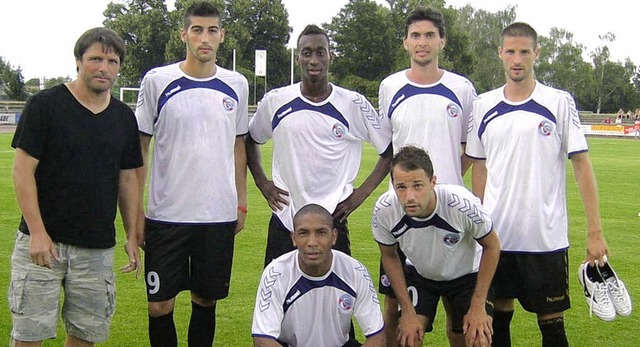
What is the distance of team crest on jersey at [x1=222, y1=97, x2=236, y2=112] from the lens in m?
5.14

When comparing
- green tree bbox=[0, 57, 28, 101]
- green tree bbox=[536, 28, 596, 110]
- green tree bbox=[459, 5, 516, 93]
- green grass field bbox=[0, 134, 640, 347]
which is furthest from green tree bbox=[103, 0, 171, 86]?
green grass field bbox=[0, 134, 640, 347]

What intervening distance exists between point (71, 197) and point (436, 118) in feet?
7.77

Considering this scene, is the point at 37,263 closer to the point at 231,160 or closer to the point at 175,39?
the point at 231,160

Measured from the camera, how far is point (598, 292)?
16.1 ft

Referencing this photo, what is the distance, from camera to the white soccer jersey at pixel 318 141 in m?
5.12

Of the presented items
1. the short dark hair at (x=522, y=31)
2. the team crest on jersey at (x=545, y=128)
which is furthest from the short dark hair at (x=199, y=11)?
the team crest on jersey at (x=545, y=128)

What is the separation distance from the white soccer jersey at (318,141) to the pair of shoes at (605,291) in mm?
1585

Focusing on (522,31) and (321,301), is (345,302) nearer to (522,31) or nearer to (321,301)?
(321,301)

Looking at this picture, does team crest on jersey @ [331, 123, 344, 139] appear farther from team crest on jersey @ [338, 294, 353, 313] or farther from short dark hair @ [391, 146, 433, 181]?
team crest on jersey @ [338, 294, 353, 313]

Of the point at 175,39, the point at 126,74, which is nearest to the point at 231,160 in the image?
the point at 175,39

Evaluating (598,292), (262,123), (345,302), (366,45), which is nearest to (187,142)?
(262,123)

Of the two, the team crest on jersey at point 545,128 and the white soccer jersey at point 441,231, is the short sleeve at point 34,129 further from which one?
the team crest on jersey at point 545,128

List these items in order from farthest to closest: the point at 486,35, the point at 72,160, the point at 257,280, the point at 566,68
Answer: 1. the point at 566,68
2. the point at 486,35
3. the point at 257,280
4. the point at 72,160

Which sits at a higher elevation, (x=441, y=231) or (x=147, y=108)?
(x=147, y=108)
